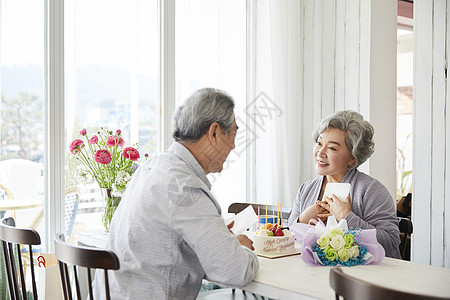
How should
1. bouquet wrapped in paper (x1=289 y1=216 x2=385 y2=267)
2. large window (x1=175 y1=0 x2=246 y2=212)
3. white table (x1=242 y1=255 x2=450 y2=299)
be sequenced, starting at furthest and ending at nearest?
large window (x1=175 y1=0 x2=246 y2=212) → bouquet wrapped in paper (x1=289 y1=216 x2=385 y2=267) → white table (x1=242 y1=255 x2=450 y2=299)

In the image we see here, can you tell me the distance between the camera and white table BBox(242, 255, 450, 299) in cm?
136

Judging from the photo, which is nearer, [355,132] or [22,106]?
[355,132]

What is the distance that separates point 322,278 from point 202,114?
2.15ft

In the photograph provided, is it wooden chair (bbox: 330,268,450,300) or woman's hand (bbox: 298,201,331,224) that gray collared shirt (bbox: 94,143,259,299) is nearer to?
wooden chair (bbox: 330,268,450,300)

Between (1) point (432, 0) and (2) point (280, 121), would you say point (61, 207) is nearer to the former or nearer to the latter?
(2) point (280, 121)

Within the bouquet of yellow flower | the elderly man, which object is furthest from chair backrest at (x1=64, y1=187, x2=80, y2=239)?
the elderly man

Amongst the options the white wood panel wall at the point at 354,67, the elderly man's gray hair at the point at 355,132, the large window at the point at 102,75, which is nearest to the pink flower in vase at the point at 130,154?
the large window at the point at 102,75

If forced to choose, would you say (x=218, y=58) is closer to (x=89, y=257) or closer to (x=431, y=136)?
(x=431, y=136)

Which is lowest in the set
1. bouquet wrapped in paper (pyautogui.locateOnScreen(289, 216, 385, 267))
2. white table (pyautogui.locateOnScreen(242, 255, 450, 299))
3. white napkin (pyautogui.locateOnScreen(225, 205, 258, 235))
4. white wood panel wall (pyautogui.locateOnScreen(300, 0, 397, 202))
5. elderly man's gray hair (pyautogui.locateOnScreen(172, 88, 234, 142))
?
white table (pyautogui.locateOnScreen(242, 255, 450, 299))

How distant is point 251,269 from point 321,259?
1.02 feet

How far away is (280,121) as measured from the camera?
11.8 ft

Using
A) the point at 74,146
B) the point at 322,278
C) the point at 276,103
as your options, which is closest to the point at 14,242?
the point at 74,146

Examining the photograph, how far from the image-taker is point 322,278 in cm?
146

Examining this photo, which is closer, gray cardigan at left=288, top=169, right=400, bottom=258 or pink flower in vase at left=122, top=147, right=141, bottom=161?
gray cardigan at left=288, top=169, right=400, bottom=258
